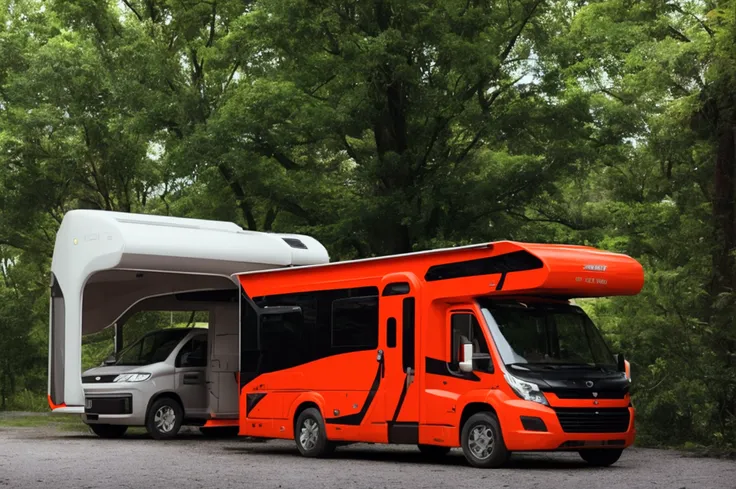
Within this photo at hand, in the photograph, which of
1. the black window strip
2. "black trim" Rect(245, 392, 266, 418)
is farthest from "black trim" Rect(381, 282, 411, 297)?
"black trim" Rect(245, 392, 266, 418)

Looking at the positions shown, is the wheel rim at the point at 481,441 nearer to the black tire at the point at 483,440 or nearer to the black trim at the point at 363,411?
the black tire at the point at 483,440

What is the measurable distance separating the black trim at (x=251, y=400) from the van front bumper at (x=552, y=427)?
5.16 meters

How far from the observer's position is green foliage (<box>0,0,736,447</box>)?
68.9 feet

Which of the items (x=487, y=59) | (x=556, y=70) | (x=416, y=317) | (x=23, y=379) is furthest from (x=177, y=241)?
(x=23, y=379)

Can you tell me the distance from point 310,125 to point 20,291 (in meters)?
15.3

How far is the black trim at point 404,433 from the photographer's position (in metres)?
15.9

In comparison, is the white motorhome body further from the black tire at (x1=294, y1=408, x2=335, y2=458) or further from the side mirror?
the side mirror

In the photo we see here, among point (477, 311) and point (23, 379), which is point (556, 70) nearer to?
point (477, 311)

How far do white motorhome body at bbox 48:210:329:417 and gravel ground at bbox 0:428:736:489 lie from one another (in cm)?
160

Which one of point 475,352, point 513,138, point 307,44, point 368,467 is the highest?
point 307,44

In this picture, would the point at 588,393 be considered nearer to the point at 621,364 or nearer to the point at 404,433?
the point at 621,364

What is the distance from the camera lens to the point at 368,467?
50.3ft

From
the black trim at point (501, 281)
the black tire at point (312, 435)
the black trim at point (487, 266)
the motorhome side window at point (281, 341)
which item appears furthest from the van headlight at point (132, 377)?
the black trim at point (501, 281)

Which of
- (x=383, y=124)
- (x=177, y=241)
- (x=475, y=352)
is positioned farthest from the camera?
(x=383, y=124)
